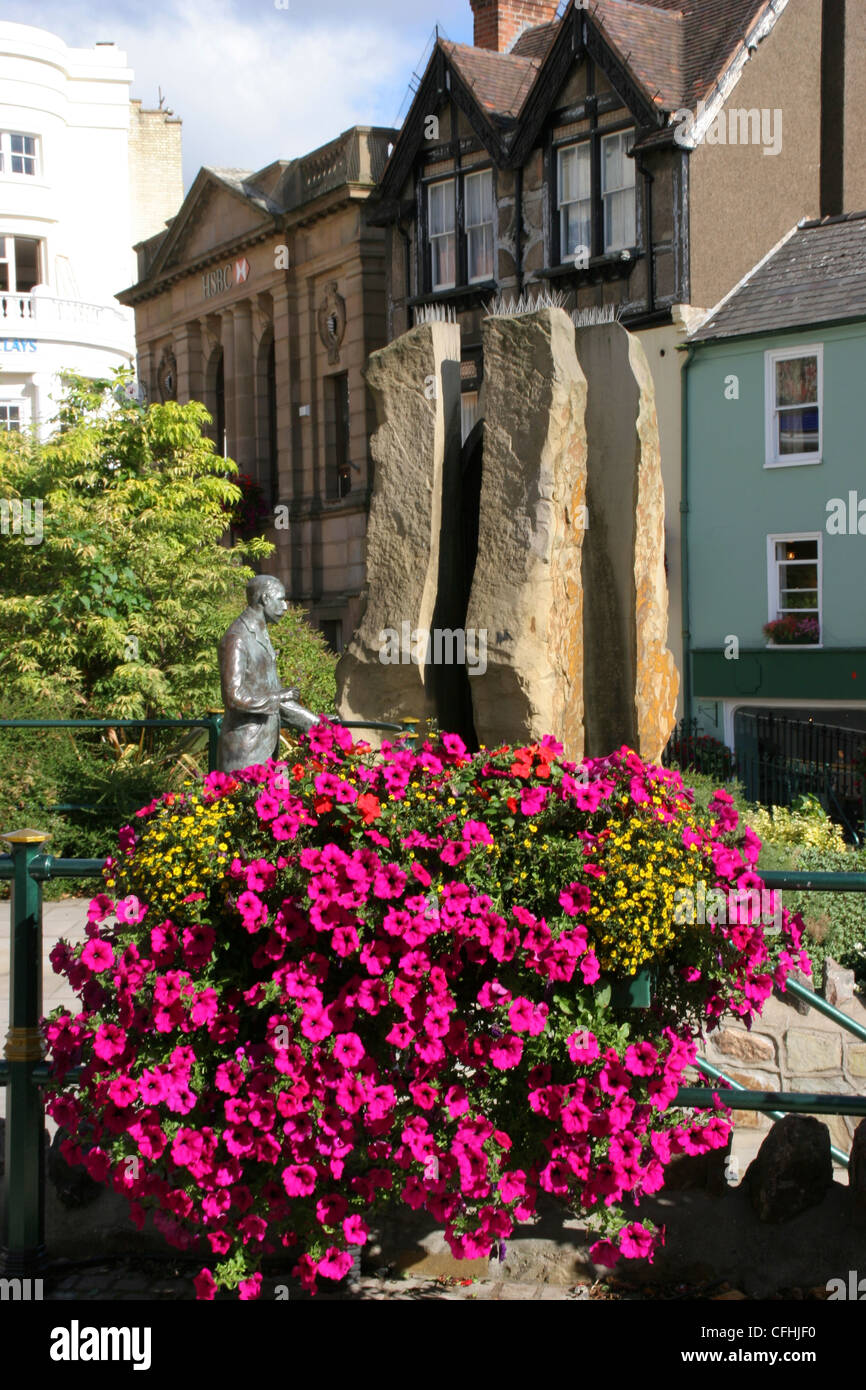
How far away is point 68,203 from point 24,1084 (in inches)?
1663

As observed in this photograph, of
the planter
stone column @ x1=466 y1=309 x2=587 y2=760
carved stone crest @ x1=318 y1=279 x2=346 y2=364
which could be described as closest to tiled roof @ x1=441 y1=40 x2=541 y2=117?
carved stone crest @ x1=318 y1=279 x2=346 y2=364

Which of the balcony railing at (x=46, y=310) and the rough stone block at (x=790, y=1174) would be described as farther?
the balcony railing at (x=46, y=310)

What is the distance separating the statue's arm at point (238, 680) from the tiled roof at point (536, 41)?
74.0 ft

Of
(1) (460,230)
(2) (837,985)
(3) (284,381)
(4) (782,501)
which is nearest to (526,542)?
(2) (837,985)

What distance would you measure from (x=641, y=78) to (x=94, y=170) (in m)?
25.3

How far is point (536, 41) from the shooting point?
27766 mm

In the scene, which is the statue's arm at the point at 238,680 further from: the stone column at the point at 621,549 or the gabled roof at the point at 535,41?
the gabled roof at the point at 535,41

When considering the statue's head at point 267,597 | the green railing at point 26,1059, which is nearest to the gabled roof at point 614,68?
the statue's head at point 267,597

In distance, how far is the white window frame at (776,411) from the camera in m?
21.9

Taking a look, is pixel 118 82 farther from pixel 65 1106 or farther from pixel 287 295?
pixel 65 1106

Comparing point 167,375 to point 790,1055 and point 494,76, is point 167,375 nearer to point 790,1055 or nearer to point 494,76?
point 494,76

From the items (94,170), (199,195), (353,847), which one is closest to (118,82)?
(94,170)

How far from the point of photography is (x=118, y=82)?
43.1 meters

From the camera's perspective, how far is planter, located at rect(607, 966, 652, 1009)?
11.7 feet
